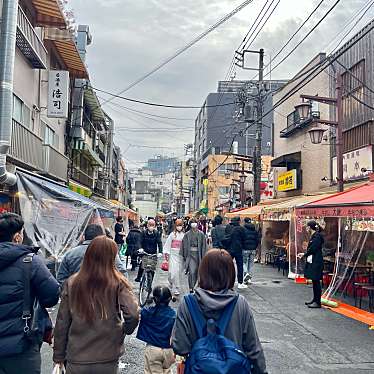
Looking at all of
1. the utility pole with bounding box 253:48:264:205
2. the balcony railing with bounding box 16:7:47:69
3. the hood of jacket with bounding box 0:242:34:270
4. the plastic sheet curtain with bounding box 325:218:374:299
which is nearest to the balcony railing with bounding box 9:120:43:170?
the balcony railing with bounding box 16:7:47:69

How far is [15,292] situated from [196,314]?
52.8 inches

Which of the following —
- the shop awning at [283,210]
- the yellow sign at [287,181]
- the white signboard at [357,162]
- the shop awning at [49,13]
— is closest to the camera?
the shop awning at [283,210]

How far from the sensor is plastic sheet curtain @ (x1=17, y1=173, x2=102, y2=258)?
26.3 ft

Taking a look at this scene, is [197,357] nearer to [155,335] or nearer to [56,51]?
[155,335]

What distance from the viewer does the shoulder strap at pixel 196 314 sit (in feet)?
9.12

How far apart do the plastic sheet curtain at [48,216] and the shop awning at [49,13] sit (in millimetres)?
9699

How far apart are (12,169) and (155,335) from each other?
730 centimetres

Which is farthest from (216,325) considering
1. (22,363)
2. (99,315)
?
(22,363)

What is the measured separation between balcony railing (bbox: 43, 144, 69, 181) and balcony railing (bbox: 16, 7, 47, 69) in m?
3.14

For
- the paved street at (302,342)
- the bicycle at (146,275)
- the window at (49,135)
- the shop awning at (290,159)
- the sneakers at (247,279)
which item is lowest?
the paved street at (302,342)

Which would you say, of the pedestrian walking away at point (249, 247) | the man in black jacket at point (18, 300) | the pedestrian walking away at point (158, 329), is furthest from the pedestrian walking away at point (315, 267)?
the man in black jacket at point (18, 300)

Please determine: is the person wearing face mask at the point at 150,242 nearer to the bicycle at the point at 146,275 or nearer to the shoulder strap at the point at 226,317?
the bicycle at the point at 146,275

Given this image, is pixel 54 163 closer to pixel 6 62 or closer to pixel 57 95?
pixel 57 95

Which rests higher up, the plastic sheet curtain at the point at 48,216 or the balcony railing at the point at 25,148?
the balcony railing at the point at 25,148
